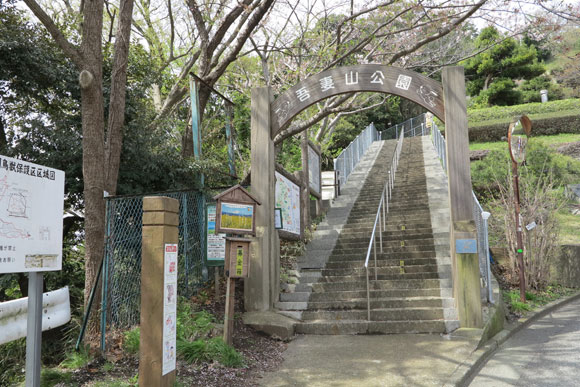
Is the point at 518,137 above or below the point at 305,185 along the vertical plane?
above

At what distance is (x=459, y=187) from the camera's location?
7.25m

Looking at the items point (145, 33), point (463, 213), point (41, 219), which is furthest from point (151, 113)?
point (41, 219)

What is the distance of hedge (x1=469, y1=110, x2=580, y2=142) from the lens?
85.8 ft

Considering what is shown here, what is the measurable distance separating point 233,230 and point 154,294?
221cm

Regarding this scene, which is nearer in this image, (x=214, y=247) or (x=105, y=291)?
(x=105, y=291)

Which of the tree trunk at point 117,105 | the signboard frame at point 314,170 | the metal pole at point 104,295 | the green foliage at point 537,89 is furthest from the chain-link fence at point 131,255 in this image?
the green foliage at point 537,89

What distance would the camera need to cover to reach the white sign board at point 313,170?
40.0 feet

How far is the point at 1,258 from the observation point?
264 centimetres

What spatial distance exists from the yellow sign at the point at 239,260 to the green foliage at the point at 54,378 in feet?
7.26

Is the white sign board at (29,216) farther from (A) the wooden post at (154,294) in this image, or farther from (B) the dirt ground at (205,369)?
(B) the dirt ground at (205,369)

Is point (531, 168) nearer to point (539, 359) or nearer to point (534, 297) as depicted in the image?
point (534, 297)

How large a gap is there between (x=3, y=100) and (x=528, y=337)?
1066cm

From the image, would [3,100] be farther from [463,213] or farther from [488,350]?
[488,350]

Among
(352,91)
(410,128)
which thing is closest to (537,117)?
(410,128)
